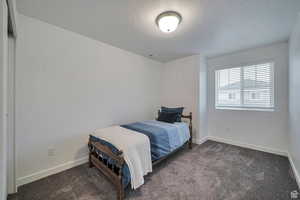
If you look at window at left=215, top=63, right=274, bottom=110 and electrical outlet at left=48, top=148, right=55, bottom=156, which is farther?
window at left=215, top=63, right=274, bottom=110

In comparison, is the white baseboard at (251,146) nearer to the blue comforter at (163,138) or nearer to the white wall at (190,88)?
the white wall at (190,88)

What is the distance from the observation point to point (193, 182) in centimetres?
189

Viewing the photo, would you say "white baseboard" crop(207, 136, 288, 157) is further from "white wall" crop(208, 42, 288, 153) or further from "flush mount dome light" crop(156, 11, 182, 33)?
"flush mount dome light" crop(156, 11, 182, 33)

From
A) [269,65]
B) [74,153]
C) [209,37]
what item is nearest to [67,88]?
[74,153]

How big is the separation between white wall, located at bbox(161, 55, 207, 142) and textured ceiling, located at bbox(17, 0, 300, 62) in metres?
0.78

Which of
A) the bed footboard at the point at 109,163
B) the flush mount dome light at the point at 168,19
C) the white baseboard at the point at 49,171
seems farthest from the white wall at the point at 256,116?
the white baseboard at the point at 49,171

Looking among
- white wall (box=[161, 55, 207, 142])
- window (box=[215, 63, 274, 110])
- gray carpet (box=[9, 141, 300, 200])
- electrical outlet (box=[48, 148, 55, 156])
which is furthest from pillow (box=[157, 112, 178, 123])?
electrical outlet (box=[48, 148, 55, 156])

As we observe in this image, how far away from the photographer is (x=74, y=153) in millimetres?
2332

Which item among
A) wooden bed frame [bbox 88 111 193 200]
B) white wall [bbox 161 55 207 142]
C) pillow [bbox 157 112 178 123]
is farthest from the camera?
white wall [bbox 161 55 207 142]

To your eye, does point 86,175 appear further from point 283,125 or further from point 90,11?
point 283,125

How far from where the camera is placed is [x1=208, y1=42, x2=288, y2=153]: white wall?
2732 millimetres

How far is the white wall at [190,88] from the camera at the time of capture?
3.45m

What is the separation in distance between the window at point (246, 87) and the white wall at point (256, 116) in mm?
138

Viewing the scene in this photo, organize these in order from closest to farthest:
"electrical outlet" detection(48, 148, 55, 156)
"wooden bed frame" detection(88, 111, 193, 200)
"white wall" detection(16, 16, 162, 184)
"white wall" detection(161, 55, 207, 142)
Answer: "wooden bed frame" detection(88, 111, 193, 200) → "white wall" detection(16, 16, 162, 184) → "electrical outlet" detection(48, 148, 55, 156) → "white wall" detection(161, 55, 207, 142)
